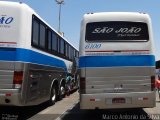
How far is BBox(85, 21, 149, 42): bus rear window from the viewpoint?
40.0 ft

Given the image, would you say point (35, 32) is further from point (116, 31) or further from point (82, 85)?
point (116, 31)

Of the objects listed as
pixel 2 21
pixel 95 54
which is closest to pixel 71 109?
pixel 95 54

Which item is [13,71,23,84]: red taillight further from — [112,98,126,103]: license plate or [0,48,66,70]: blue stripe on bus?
[112,98,126,103]: license plate

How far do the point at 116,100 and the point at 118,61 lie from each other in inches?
47.0

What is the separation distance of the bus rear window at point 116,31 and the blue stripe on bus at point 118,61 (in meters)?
0.55

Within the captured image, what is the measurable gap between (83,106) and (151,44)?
2.86m

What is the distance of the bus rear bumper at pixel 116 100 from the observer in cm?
1179

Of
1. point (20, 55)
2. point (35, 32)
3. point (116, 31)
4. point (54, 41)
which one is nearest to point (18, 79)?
point (20, 55)

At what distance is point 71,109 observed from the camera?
16.1 metres

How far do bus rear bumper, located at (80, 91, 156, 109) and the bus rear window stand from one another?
1745 mm

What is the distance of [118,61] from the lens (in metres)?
12.0

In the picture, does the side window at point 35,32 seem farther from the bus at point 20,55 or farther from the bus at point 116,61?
the bus at point 116,61

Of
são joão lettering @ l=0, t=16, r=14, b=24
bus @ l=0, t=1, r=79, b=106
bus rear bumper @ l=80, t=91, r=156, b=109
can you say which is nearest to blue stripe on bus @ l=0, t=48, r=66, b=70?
bus @ l=0, t=1, r=79, b=106

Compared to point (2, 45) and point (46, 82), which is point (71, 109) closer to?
point (46, 82)
